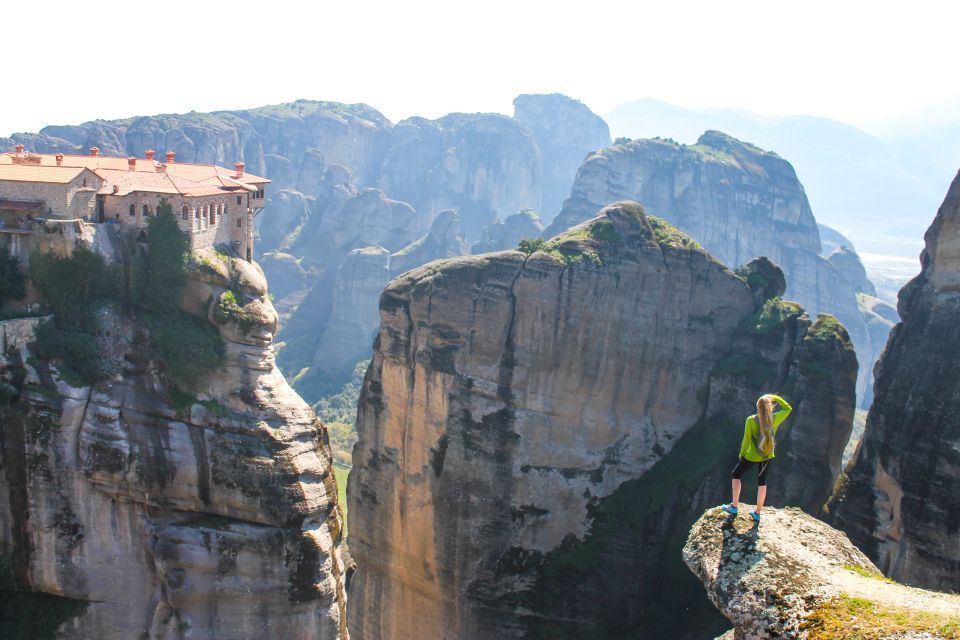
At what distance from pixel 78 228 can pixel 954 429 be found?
25002mm

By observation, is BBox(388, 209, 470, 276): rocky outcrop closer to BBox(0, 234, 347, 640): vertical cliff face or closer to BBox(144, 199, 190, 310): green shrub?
BBox(144, 199, 190, 310): green shrub

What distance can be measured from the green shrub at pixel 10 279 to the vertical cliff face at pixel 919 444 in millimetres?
24928

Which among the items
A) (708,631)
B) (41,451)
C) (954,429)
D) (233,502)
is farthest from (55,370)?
(954,429)

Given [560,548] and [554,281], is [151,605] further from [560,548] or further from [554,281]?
[554,281]

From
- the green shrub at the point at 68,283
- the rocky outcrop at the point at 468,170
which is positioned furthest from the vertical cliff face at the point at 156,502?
the rocky outcrop at the point at 468,170

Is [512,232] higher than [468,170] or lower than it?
lower

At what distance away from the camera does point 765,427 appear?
→ 510 inches

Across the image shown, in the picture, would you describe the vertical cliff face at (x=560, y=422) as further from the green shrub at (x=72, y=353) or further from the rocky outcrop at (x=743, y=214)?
the rocky outcrop at (x=743, y=214)

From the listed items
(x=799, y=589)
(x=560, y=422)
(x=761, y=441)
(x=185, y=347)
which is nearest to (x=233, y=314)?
(x=185, y=347)

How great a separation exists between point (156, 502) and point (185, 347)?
4281 millimetres

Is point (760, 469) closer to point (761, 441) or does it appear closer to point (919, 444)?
point (761, 441)

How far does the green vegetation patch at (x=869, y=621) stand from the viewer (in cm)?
991

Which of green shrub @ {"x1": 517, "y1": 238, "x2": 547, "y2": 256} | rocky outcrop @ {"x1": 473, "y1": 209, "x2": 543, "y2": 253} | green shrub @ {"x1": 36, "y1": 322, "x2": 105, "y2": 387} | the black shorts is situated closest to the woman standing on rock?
the black shorts

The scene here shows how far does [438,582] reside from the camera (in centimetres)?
3659
